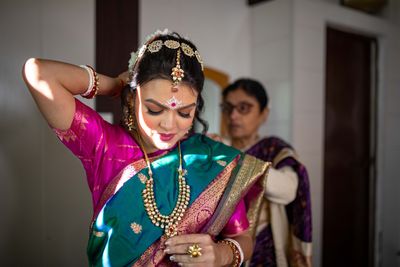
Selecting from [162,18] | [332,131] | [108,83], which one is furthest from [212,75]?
[108,83]

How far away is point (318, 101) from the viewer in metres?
2.48

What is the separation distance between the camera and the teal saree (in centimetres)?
95

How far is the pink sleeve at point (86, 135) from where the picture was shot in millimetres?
897

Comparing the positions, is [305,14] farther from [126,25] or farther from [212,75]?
[126,25]

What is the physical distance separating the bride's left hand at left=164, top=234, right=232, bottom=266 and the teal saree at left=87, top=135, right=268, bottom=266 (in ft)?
0.17

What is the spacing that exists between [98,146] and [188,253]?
0.38m

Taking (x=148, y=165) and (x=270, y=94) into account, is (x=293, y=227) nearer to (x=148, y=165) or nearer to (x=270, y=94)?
(x=148, y=165)

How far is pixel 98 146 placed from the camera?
38.2 inches

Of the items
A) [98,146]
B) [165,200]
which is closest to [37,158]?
[98,146]

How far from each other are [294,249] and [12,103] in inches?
57.5

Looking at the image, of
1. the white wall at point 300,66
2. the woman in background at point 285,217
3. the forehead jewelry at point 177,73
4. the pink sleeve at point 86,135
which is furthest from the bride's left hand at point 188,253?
the white wall at point 300,66

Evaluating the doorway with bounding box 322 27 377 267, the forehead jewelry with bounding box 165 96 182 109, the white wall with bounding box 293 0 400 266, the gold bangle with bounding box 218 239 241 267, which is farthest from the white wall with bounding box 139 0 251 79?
the gold bangle with bounding box 218 239 241 267

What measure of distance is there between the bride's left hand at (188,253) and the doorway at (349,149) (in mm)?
1982

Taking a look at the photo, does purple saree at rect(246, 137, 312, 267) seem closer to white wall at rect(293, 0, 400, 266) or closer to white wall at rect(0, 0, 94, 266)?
white wall at rect(293, 0, 400, 266)
